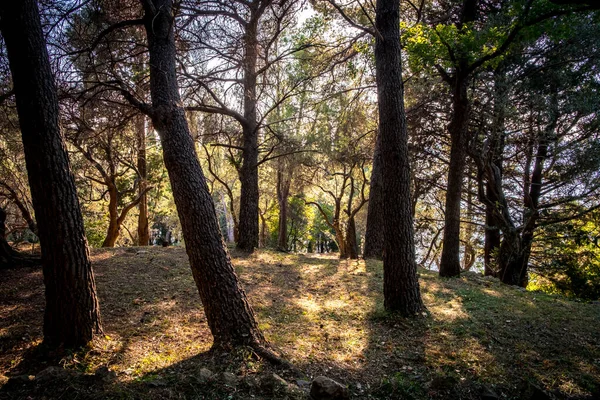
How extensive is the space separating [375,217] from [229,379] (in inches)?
286

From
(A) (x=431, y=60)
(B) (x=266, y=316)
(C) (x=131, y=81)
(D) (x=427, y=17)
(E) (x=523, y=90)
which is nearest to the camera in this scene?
(B) (x=266, y=316)

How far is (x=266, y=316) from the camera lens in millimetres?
4816

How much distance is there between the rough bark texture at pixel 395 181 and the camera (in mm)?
4695

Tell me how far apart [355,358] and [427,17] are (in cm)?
885

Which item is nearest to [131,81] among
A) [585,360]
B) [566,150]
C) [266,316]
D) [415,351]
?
[266,316]

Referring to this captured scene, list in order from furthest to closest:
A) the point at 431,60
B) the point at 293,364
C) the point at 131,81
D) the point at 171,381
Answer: the point at 431,60 → the point at 131,81 → the point at 293,364 → the point at 171,381

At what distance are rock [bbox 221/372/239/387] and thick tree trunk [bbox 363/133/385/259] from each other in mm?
7154

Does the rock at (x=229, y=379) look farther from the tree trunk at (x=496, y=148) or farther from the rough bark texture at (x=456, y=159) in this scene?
the tree trunk at (x=496, y=148)

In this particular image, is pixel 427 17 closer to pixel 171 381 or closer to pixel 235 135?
pixel 235 135

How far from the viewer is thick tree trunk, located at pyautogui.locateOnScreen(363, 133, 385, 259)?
943 cm

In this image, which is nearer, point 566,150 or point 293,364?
point 293,364

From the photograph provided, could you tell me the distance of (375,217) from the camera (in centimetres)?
945

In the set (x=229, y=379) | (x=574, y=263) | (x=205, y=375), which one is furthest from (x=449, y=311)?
(x=574, y=263)

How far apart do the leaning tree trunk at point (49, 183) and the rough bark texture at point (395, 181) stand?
3847 millimetres
